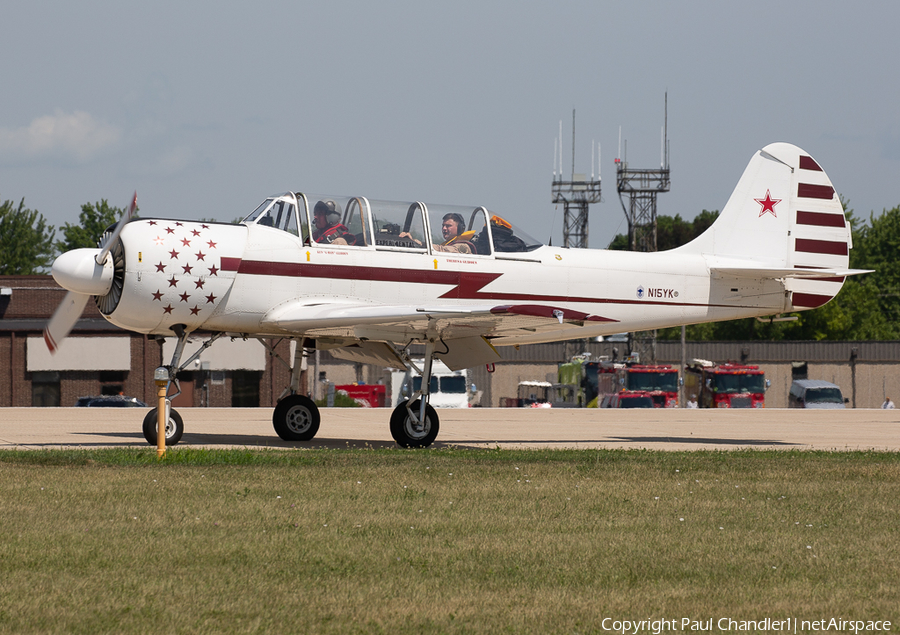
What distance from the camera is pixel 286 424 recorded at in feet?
51.5

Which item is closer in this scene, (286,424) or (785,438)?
(286,424)

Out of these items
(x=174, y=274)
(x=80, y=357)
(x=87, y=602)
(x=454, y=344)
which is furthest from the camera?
(x=80, y=357)

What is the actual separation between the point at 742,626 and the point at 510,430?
14861 mm

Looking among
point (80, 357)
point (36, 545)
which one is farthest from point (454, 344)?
point (80, 357)

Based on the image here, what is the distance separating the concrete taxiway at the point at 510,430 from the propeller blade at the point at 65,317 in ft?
4.98

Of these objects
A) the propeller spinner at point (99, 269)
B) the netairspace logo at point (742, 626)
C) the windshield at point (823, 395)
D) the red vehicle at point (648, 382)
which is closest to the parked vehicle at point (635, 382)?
the red vehicle at point (648, 382)

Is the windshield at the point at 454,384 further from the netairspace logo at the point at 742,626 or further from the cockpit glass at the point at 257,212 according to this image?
the netairspace logo at the point at 742,626

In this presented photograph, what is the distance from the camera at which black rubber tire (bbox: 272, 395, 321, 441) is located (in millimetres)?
15711

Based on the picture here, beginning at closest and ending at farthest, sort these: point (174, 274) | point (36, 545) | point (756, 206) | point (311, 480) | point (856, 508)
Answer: point (36, 545) < point (856, 508) < point (311, 480) < point (174, 274) < point (756, 206)

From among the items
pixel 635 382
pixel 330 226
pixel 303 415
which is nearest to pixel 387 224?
pixel 330 226

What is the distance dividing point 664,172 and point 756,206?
54.4 m

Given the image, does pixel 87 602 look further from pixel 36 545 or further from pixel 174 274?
pixel 174 274

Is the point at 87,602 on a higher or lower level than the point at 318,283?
lower

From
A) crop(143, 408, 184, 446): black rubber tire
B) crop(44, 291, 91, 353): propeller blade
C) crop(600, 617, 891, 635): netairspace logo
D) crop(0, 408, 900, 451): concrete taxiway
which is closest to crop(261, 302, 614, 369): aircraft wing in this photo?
crop(0, 408, 900, 451): concrete taxiway
